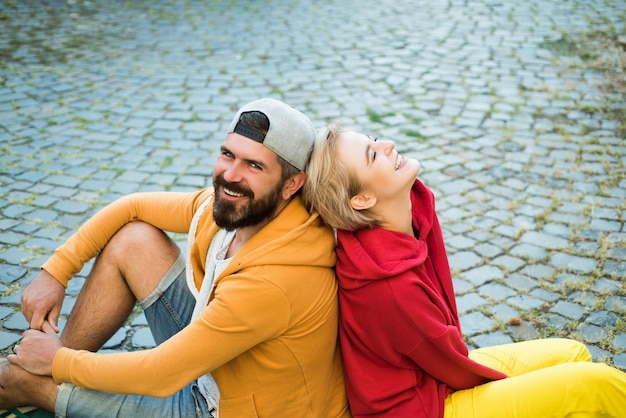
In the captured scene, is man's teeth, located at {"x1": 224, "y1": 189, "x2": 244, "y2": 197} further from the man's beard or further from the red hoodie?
the red hoodie

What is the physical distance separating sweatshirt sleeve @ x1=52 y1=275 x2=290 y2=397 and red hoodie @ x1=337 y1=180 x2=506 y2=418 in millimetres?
301

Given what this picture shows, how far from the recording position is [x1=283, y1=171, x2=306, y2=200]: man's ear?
254 cm

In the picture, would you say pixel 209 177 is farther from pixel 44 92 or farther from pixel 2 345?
→ pixel 44 92

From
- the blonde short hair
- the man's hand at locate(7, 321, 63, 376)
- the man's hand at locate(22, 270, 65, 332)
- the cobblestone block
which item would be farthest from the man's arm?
the cobblestone block

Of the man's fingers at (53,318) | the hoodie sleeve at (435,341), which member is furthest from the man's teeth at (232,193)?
the man's fingers at (53,318)

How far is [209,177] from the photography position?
18.5ft

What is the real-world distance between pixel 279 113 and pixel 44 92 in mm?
6019

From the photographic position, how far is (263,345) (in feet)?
7.52

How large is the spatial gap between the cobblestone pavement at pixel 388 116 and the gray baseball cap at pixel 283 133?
179cm

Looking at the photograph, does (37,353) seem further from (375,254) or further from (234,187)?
(375,254)

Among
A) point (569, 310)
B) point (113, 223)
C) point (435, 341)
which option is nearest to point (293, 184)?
point (435, 341)

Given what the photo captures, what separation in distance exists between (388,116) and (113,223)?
4.50 m

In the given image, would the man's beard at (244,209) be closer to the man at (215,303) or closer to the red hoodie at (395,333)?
the man at (215,303)

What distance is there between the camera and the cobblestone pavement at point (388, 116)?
4.25 metres
